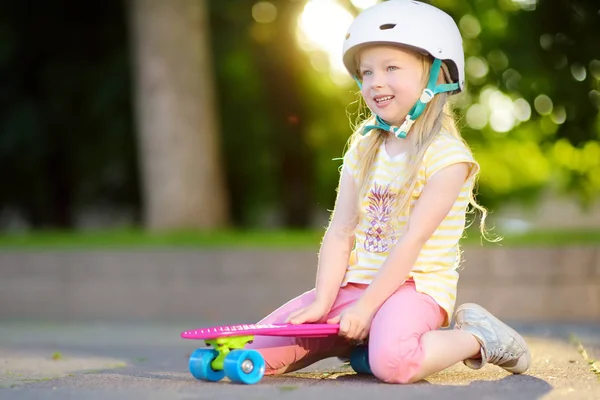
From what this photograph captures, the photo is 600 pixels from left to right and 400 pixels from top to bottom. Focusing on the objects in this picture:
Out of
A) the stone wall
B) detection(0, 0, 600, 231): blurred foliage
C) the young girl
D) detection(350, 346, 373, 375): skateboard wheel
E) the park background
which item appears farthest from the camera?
detection(0, 0, 600, 231): blurred foliage

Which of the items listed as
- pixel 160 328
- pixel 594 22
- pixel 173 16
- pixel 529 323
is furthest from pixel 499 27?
pixel 160 328

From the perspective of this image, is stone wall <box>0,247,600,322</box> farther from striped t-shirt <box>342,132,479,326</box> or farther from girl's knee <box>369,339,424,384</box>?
girl's knee <box>369,339,424,384</box>

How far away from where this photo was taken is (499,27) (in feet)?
36.7

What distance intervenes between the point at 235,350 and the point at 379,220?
0.82 metres

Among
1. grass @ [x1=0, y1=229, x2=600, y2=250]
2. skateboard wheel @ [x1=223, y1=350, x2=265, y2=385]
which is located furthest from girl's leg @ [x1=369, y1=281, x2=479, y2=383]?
grass @ [x1=0, y1=229, x2=600, y2=250]

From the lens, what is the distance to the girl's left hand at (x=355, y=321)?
3846 millimetres

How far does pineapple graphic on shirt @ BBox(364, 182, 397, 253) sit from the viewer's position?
413cm

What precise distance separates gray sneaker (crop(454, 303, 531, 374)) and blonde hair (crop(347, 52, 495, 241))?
0.39 m

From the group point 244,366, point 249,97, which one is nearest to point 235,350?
point 244,366

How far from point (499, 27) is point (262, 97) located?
3586 mm

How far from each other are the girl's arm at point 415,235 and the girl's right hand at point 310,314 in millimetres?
194

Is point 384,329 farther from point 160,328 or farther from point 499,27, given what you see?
point 499,27

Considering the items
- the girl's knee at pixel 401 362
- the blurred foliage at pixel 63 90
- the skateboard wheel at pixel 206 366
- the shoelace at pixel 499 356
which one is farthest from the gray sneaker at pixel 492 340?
the blurred foliage at pixel 63 90

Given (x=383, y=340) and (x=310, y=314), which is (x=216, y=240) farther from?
(x=383, y=340)
